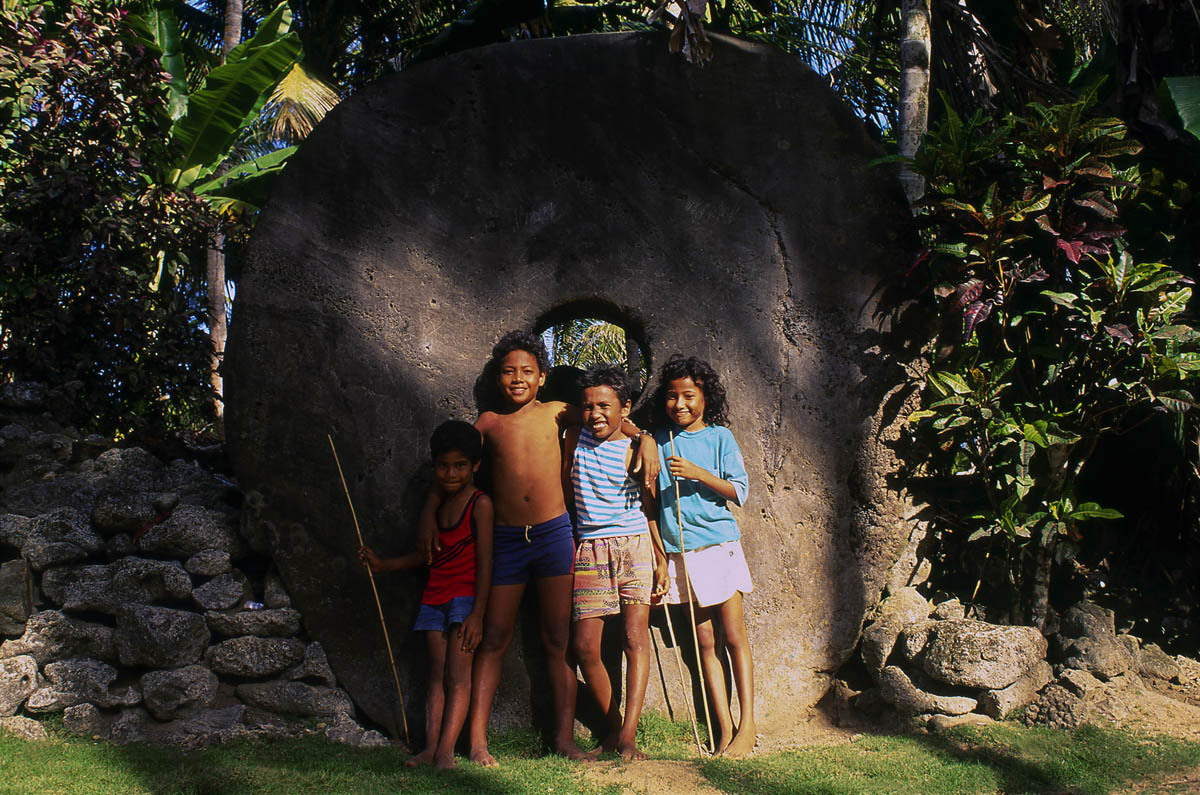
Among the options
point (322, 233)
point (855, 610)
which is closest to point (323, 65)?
point (322, 233)

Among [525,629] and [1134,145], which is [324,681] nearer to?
[525,629]

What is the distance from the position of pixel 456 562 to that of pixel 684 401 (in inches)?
48.1

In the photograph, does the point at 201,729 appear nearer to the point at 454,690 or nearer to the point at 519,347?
the point at 454,690

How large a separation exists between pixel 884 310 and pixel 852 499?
0.92 metres

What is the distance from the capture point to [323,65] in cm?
1218

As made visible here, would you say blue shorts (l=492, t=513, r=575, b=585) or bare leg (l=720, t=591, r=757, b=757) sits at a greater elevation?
→ blue shorts (l=492, t=513, r=575, b=585)

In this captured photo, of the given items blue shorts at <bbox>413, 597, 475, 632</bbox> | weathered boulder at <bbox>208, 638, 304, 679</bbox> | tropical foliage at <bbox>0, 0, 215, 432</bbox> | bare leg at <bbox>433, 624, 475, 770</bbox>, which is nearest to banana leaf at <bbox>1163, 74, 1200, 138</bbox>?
blue shorts at <bbox>413, 597, 475, 632</bbox>

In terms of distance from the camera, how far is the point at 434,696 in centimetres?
391

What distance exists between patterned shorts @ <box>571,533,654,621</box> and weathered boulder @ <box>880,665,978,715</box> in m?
1.20

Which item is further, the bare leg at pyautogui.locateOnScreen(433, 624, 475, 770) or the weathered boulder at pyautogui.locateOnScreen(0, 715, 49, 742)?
the bare leg at pyautogui.locateOnScreen(433, 624, 475, 770)

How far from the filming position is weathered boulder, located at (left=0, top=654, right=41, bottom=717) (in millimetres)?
3686

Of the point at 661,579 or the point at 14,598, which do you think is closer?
the point at 14,598

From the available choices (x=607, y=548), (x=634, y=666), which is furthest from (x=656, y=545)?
(x=634, y=666)

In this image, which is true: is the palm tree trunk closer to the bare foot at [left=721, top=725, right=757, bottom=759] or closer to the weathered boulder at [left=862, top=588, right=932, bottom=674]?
the weathered boulder at [left=862, top=588, right=932, bottom=674]
